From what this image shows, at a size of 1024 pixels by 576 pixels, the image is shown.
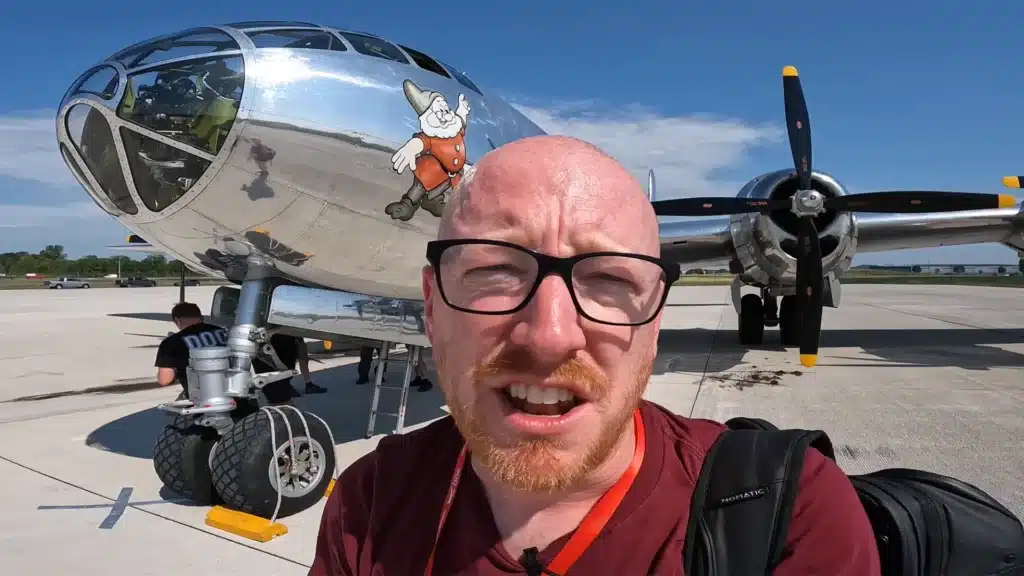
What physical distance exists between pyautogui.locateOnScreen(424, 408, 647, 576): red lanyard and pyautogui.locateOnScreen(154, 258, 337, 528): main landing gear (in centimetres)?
325

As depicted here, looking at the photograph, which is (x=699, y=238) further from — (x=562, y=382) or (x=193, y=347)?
(x=562, y=382)

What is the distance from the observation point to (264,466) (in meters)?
4.21

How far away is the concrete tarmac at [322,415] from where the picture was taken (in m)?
3.93

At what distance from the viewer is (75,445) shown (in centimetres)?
625

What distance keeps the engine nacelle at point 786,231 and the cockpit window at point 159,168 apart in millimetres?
9397

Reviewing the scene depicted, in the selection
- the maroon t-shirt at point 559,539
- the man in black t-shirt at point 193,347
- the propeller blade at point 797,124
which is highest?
the propeller blade at point 797,124

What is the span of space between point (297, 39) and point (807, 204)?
26.1 feet

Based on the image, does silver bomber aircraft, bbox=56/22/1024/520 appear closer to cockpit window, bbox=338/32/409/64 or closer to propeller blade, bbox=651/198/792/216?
cockpit window, bbox=338/32/409/64

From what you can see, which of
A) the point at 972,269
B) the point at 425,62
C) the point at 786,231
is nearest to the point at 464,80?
the point at 425,62

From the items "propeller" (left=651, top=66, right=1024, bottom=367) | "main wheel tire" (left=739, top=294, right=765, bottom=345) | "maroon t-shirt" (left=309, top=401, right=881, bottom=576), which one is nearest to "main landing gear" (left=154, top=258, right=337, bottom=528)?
"maroon t-shirt" (left=309, top=401, right=881, bottom=576)

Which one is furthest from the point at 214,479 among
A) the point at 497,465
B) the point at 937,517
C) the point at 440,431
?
the point at 937,517

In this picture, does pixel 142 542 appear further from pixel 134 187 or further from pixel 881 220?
pixel 881 220

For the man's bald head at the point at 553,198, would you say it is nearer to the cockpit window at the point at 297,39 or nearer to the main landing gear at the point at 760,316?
the cockpit window at the point at 297,39

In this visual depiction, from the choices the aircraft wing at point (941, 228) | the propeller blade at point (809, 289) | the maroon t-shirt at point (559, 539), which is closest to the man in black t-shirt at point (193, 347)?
the maroon t-shirt at point (559, 539)
